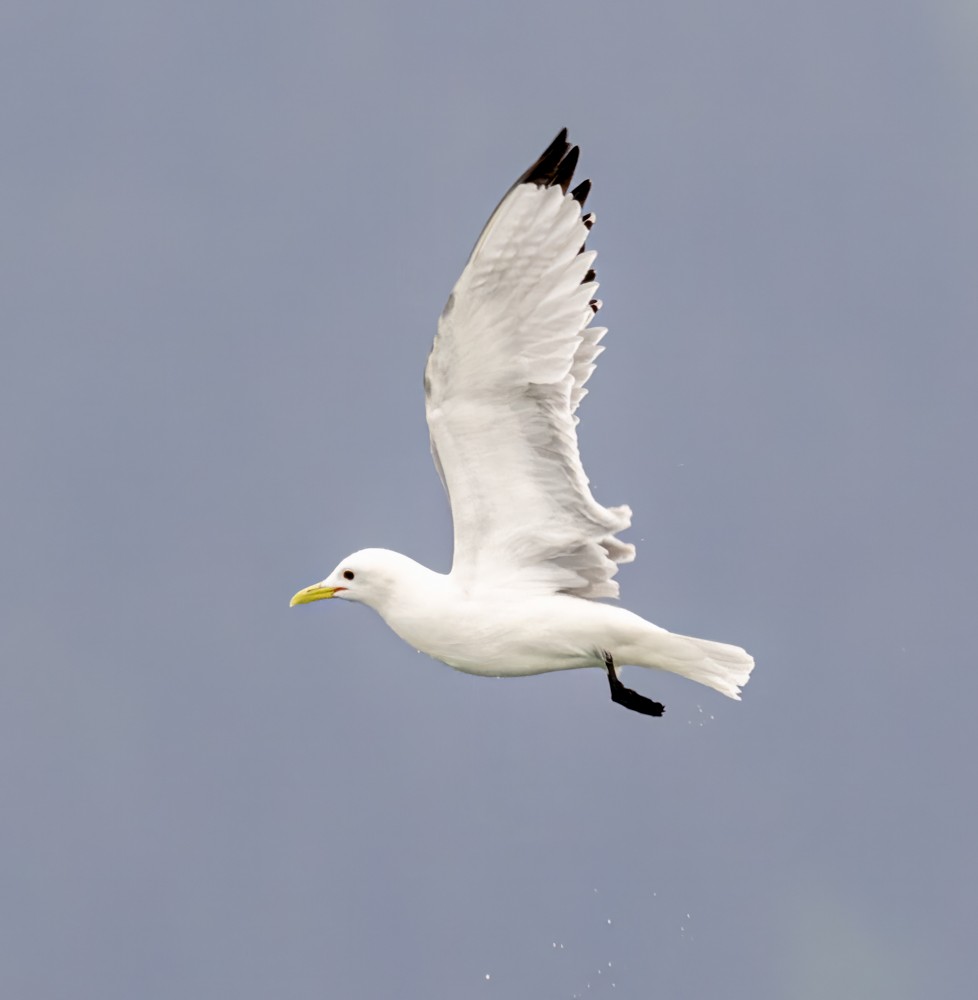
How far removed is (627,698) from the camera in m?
14.2

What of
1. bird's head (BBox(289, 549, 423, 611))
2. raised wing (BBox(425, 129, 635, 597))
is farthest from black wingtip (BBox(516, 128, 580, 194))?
bird's head (BBox(289, 549, 423, 611))

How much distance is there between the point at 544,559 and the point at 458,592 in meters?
0.60

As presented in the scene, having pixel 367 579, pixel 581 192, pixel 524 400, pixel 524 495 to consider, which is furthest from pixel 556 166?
pixel 367 579

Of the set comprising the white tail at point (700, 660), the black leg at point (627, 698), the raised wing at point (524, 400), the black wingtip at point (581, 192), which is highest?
the black wingtip at point (581, 192)

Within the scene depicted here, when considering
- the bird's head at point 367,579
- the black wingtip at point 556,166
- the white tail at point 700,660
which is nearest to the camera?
the black wingtip at point 556,166

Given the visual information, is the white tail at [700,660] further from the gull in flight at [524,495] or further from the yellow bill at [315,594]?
the yellow bill at [315,594]

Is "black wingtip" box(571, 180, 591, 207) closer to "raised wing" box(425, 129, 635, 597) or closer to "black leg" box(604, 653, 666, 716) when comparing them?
"raised wing" box(425, 129, 635, 597)

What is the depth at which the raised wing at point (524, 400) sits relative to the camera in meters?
13.2

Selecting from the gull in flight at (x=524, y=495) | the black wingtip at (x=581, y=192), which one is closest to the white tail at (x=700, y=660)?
the gull in flight at (x=524, y=495)

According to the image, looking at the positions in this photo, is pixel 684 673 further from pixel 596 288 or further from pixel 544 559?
pixel 596 288

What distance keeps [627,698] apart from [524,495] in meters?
1.48

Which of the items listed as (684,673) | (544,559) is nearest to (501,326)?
(544,559)

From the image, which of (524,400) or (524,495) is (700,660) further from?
(524,400)

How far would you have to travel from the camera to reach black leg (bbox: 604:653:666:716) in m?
14.1
